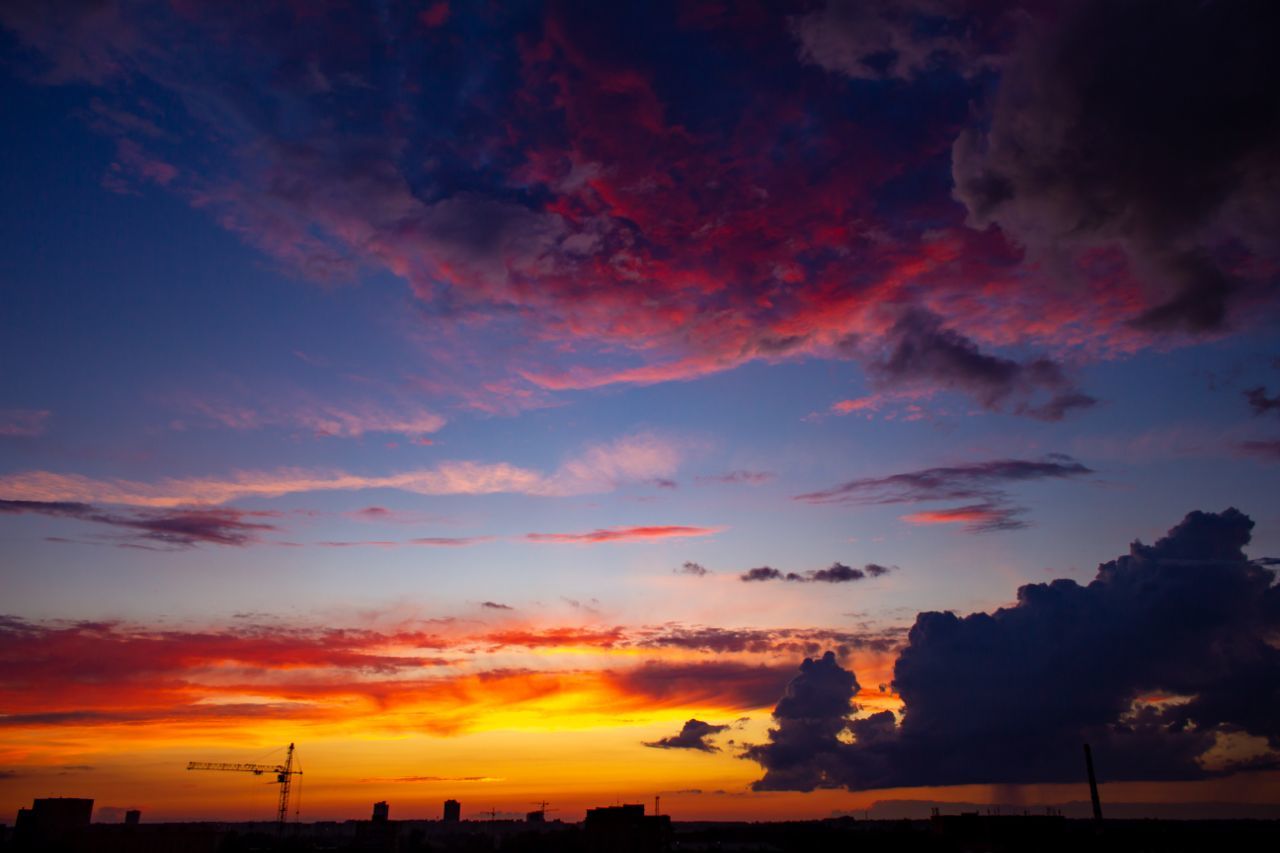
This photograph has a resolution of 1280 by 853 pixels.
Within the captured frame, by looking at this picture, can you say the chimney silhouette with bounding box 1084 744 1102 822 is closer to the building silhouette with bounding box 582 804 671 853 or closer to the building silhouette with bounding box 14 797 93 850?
the building silhouette with bounding box 582 804 671 853

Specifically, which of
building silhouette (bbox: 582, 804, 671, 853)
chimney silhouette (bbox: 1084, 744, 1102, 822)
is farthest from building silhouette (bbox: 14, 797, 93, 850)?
chimney silhouette (bbox: 1084, 744, 1102, 822)

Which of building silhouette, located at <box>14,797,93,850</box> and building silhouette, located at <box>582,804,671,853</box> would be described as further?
building silhouette, located at <box>14,797,93,850</box>

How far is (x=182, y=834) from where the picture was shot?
14238 cm

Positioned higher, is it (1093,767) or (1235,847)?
(1093,767)

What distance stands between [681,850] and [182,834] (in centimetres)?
8969

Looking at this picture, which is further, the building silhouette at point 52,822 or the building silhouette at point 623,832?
the building silhouette at point 52,822

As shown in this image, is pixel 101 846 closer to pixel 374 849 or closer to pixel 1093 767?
pixel 374 849

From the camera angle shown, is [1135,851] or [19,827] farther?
[19,827]

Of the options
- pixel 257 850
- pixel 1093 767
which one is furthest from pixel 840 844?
pixel 257 850

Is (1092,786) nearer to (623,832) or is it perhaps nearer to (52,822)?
(623,832)

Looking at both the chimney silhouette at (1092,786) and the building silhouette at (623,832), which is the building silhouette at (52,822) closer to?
the building silhouette at (623,832)

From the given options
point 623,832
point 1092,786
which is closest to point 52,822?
point 623,832

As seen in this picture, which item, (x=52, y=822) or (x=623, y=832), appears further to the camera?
(x=52, y=822)

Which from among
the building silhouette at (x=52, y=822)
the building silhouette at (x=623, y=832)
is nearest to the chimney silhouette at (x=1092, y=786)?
the building silhouette at (x=623, y=832)
